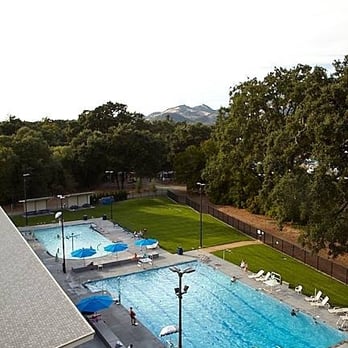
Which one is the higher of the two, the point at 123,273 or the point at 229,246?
the point at 229,246

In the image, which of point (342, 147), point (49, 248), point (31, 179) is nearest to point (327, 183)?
point (342, 147)

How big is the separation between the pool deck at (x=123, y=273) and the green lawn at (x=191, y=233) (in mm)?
1138

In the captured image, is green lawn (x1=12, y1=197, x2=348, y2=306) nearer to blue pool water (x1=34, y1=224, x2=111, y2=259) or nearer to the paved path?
the paved path

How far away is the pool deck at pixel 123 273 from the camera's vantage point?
62.0ft

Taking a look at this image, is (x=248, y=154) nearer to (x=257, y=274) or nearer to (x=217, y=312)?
(x=257, y=274)

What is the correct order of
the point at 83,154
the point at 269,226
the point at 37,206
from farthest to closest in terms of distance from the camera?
the point at 83,154 < the point at 37,206 < the point at 269,226

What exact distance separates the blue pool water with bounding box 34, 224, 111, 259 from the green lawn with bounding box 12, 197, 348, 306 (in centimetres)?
257

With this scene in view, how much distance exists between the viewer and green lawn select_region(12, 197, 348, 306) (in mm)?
25188

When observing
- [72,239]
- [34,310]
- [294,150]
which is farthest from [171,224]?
[34,310]

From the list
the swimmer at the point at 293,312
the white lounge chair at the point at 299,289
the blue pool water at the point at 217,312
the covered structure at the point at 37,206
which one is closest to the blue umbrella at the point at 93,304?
the blue pool water at the point at 217,312

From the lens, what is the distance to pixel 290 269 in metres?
27.2

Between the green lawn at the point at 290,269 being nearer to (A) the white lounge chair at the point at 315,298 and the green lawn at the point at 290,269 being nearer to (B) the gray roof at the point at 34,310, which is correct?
(A) the white lounge chair at the point at 315,298

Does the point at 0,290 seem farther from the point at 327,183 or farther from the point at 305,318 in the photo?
the point at 327,183

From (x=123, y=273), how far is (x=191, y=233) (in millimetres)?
9154
